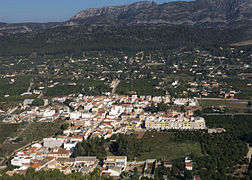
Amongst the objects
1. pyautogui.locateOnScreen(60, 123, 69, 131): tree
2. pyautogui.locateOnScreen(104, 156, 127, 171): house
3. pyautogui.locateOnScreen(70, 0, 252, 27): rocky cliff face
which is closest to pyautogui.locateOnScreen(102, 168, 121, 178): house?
pyautogui.locateOnScreen(104, 156, 127, 171): house

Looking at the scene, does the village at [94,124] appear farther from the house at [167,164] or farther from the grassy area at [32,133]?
the grassy area at [32,133]

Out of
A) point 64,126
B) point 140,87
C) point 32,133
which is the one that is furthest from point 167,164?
point 140,87

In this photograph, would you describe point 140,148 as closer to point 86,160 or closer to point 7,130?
point 86,160

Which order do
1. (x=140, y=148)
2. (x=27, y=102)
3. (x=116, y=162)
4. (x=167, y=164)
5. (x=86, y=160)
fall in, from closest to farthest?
(x=167, y=164)
(x=116, y=162)
(x=86, y=160)
(x=140, y=148)
(x=27, y=102)

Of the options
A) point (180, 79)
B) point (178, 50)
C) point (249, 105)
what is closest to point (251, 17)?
point (178, 50)

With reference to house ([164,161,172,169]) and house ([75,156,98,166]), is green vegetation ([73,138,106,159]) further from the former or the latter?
house ([164,161,172,169])

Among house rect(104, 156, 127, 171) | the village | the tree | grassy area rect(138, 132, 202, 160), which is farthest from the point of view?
the tree
